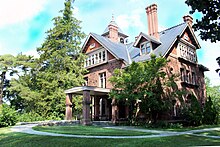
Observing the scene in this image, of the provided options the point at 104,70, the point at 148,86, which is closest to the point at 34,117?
the point at 104,70

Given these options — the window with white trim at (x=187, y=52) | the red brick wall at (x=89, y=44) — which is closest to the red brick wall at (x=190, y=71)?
the window with white trim at (x=187, y=52)

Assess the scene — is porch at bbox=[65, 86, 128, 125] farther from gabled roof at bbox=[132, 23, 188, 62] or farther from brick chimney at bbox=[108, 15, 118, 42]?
brick chimney at bbox=[108, 15, 118, 42]

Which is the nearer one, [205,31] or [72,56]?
[205,31]

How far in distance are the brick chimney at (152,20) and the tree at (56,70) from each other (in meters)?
8.75

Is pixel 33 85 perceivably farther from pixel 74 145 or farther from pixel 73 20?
pixel 74 145

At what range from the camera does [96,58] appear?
26.3m

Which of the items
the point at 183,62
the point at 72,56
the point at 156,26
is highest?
the point at 156,26

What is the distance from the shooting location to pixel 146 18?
2431 cm

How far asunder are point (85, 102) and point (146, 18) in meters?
12.2

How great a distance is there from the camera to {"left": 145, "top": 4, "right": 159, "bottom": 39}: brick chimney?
77.8ft

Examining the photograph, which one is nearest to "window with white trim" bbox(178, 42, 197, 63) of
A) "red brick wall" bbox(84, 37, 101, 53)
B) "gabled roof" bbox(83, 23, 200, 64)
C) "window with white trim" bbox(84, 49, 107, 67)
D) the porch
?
"gabled roof" bbox(83, 23, 200, 64)

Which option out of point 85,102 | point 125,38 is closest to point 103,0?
point 85,102

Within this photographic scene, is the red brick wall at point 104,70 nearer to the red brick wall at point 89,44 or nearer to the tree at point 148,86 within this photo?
the red brick wall at point 89,44

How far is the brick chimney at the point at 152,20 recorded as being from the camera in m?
23.7
